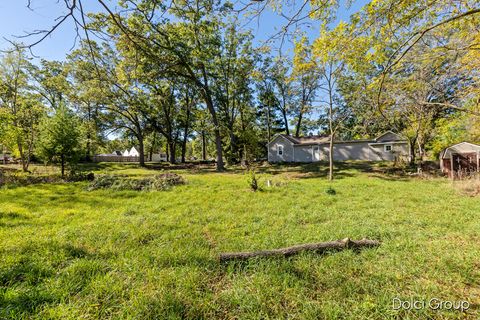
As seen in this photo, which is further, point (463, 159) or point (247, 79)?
point (247, 79)

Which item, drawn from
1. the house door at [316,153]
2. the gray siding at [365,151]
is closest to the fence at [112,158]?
the house door at [316,153]

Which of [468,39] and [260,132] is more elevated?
[260,132]

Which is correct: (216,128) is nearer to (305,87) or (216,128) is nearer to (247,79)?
(247,79)

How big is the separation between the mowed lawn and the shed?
8113 mm

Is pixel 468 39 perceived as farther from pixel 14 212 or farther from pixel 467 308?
pixel 14 212

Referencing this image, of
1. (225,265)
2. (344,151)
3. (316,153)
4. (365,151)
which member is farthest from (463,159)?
(225,265)

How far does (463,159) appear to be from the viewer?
1178 cm

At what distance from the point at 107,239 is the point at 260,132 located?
29259 millimetres

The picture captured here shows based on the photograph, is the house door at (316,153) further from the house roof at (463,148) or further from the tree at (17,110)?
the tree at (17,110)

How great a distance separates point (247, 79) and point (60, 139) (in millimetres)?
17753

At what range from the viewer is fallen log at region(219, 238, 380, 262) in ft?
10.2

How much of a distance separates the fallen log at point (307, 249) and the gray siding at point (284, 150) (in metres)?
23.0

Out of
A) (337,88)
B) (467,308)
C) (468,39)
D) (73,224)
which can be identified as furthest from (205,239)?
(337,88)

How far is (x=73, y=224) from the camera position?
4.70m
